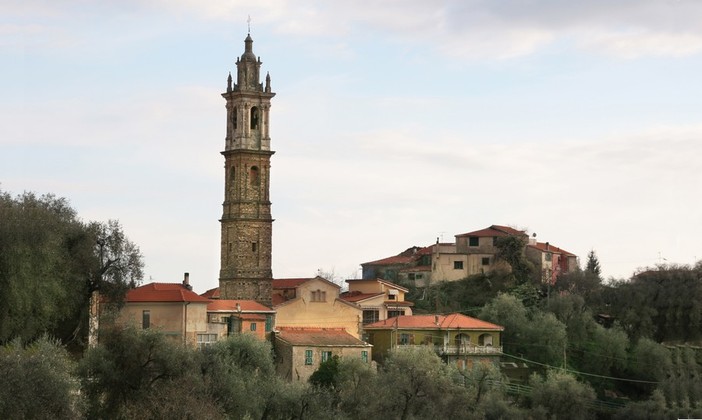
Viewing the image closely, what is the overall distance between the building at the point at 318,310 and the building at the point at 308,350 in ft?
6.51

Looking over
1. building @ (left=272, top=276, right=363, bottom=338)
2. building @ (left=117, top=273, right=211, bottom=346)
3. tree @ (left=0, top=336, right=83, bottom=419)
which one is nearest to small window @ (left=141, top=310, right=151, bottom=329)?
building @ (left=117, top=273, right=211, bottom=346)

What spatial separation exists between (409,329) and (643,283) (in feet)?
Result: 52.6

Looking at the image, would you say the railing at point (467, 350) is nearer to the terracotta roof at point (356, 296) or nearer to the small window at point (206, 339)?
the terracotta roof at point (356, 296)

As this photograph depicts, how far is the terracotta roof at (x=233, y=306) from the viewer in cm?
8975

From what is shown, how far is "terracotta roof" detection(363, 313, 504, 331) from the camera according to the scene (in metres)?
94.2

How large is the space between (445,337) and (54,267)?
26138mm

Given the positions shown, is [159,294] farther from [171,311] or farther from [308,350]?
[308,350]

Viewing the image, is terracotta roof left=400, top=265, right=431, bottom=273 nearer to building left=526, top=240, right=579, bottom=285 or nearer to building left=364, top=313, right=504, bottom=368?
building left=526, top=240, right=579, bottom=285

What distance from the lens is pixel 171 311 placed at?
85875 millimetres

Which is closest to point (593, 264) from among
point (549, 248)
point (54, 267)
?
point (549, 248)

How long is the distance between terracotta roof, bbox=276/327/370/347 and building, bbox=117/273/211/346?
4.58m

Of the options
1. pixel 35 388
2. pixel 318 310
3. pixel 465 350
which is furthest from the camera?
pixel 465 350

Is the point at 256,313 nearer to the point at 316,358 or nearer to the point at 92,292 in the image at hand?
the point at 316,358

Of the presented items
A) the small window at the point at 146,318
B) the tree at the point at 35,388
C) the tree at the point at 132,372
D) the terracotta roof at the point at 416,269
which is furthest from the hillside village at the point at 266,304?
the tree at the point at 35,388
